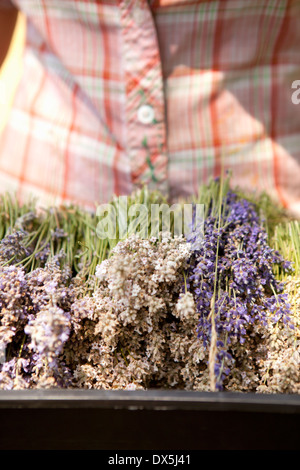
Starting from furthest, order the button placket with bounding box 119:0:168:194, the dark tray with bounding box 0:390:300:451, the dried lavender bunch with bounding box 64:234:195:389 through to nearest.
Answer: the button placket with bounding box 119:0:168:194
the dried lavender bunch with bounding box 64:234:195:389
the dark tray with bounding box 0:390:300:451

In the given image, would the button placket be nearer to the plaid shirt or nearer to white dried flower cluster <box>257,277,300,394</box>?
the plaid shirt

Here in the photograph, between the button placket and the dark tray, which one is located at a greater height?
the button placket

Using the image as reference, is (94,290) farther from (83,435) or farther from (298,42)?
(298,42)

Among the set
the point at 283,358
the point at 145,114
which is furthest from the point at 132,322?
the point at 145,114

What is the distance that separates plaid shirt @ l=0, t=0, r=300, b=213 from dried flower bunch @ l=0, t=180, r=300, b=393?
0.38 metres

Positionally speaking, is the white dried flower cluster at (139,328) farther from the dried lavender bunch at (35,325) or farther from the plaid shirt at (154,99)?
the plaid shirt at (154,99)

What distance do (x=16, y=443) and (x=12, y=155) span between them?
87 centimetres

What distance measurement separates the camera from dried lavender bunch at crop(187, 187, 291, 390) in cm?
77

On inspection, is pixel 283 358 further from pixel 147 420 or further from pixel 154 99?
pixel 154 99

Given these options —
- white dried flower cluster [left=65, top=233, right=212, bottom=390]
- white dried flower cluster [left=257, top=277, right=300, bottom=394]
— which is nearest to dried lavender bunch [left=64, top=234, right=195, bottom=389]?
white dried flower cluster [left=65, top=233, right=212, bottom=390]

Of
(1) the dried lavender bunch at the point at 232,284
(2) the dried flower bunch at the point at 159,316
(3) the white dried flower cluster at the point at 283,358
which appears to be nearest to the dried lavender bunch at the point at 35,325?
(2) the dried flower bunch at the point at 159,316

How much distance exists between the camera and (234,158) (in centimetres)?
123

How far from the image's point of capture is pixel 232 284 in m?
0.81
